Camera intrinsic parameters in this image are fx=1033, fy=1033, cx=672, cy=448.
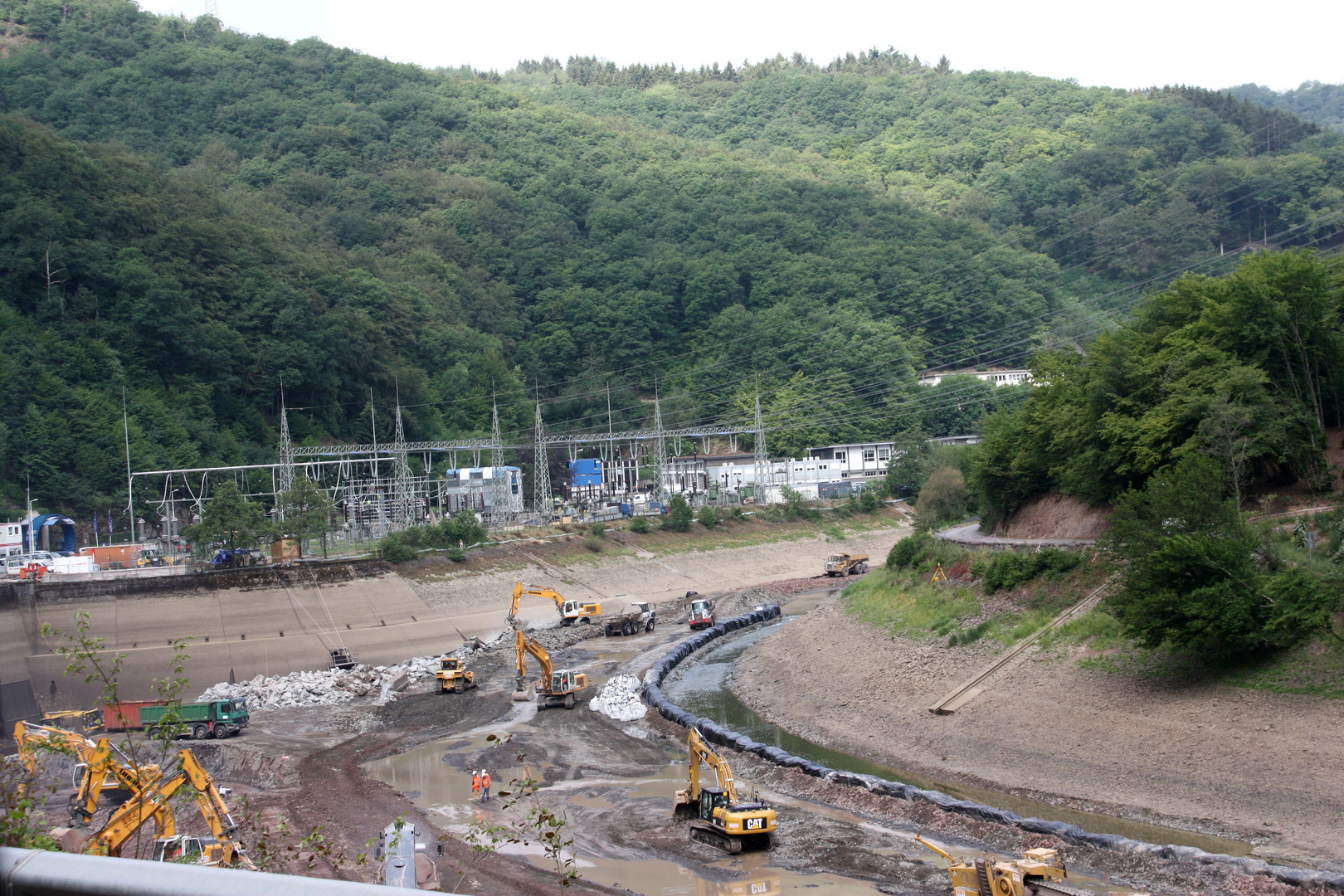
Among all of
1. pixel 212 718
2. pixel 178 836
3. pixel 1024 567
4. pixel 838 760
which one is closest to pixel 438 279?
pixel 212 718

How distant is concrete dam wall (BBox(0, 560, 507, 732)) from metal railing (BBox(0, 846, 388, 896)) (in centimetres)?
5138

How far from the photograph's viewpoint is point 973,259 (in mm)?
161000

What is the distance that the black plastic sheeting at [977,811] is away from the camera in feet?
66.8

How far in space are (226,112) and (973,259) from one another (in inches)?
→ 5518

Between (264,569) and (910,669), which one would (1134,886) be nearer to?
(910,669)

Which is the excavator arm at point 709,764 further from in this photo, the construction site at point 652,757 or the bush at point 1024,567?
the bush at point 1024,567

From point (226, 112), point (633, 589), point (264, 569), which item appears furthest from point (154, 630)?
point (226, 112)

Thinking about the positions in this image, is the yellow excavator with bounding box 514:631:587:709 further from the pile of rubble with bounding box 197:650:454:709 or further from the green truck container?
the green truck container

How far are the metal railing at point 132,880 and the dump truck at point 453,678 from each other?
48.8 metres

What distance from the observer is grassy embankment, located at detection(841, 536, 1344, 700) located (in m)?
28.5

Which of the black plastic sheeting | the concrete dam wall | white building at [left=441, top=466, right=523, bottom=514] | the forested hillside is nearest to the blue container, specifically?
the forested hillside

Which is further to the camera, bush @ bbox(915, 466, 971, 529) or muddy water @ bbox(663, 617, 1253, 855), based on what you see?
bush @ bbox(915, 466, 971, 529)

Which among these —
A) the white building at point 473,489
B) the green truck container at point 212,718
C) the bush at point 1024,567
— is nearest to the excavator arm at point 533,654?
the green truck container at point 212,718

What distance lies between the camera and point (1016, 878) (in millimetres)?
19234
